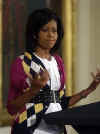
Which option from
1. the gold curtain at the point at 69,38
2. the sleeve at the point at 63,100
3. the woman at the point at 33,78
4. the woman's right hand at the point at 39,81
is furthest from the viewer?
the gold curtain at the point at 69,38

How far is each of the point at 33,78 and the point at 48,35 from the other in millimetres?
191

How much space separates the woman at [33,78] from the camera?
1537 mm

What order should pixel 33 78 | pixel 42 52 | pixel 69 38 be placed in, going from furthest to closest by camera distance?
pixel 69 38
pixel 42 52
pixel 33 78

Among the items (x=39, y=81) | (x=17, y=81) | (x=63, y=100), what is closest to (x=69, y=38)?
(x=63, y=100)

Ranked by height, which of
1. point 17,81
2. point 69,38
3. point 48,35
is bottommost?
point 69,38

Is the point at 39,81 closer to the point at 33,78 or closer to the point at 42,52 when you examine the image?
the point at 33,78

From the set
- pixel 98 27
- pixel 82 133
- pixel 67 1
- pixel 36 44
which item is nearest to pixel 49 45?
pixel 36 44

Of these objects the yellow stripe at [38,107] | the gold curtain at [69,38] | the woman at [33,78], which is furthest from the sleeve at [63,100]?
the gold curtain at [69,38]

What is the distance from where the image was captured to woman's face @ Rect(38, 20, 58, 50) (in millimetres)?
1583

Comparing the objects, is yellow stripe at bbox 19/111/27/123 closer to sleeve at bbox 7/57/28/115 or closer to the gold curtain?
sleeve at bbox 7/57/28/115

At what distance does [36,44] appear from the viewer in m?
1.63

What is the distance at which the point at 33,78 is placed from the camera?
1515mm

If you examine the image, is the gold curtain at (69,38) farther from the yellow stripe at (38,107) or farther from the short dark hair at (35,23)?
the yellow stripe at (38,107)

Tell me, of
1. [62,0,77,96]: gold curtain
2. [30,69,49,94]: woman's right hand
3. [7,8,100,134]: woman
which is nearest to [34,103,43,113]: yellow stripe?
[7,8,100,134]: woman
